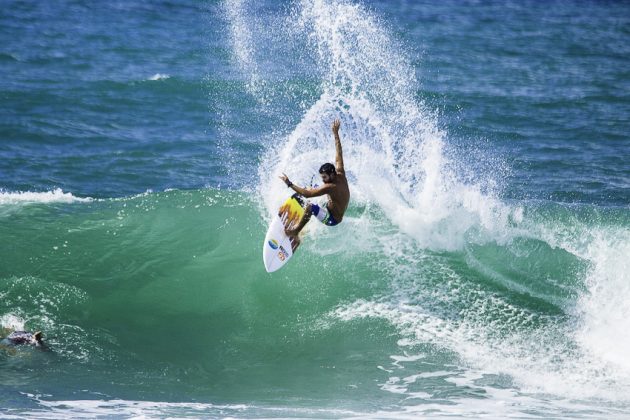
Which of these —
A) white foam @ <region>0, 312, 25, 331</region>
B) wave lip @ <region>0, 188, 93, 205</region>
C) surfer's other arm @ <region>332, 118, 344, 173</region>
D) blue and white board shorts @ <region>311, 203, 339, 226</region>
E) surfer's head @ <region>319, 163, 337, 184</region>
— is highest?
wave lip @ <region>0, 188, 93, 205</region>

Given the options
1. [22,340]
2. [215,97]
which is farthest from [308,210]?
[215,97]

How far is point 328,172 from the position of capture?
11.3 meters

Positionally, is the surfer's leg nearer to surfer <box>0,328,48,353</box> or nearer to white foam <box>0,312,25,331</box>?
surfer <box>0,328,48,353</box>

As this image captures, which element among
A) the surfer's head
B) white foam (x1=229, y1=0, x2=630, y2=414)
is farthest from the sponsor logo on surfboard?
the surfer's head

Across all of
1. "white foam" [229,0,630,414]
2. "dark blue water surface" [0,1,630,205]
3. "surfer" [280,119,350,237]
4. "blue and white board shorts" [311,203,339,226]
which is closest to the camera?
"white foam" [229,0,630,414]

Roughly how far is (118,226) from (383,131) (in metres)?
4.53

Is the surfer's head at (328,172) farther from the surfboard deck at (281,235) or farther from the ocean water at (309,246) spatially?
the ocean water at (309,246)

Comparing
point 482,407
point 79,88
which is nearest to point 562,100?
point 79,88

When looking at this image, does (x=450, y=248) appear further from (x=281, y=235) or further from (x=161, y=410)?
(x=161, y=410)

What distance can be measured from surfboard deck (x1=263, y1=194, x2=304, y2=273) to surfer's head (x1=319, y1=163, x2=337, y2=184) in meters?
0.65

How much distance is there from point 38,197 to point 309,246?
5.14 metres

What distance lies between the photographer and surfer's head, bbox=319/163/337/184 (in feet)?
37.2

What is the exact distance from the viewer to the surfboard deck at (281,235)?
11.9 m

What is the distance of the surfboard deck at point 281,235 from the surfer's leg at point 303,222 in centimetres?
4
